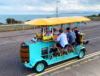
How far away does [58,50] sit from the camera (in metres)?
11.1

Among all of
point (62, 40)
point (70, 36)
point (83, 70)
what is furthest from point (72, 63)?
point (70, 36)

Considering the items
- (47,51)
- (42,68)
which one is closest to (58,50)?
(47,51)

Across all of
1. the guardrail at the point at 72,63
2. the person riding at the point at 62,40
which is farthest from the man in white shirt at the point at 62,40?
the guardrail at the point at 72,63

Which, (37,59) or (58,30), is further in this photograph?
(58,30)

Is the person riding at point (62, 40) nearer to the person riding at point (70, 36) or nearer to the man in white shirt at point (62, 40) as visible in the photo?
the man in white shirt at point (62, 40)

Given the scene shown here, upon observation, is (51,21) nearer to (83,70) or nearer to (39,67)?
(39,67)

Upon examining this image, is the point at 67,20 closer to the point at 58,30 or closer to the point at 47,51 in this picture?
the point at 58,30

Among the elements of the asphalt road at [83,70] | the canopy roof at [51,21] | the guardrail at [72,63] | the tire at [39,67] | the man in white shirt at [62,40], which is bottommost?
the asphalt road at [83,70]

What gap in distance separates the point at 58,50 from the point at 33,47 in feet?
5.02

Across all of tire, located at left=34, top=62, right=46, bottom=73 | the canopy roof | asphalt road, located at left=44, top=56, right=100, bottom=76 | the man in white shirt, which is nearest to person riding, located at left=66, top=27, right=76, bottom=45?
the canopy roof

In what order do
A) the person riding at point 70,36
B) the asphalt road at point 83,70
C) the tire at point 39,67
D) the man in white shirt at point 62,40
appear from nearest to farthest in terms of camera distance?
the asphalt road at point 83,70
the tire at point 39,67
the man in white shirt at point 62,40
the person riding at point 70,36

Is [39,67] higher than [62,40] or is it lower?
lower

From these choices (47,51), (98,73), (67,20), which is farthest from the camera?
(67,20)

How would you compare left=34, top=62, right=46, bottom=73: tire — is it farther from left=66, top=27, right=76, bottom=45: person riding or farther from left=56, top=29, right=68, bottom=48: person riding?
left=66, top=27, right=76, bottom=45: person riding
